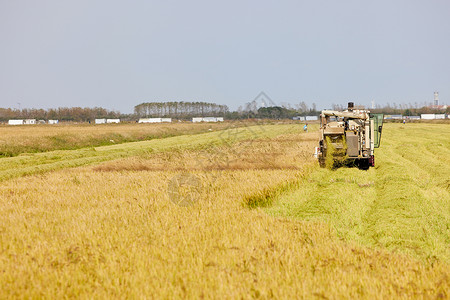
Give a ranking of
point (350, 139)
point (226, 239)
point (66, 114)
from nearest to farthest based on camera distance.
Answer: point (226, 239)
point (350, 139)
point (66, 114)

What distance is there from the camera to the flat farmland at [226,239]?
16.9ft

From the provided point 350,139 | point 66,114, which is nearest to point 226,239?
point 350,139

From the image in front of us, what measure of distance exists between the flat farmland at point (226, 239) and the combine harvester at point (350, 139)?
13.8 feet

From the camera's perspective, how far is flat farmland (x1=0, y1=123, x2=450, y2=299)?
5141 millimetres

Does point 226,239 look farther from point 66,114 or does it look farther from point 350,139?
point 66,114

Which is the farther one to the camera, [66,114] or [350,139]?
[66,114]

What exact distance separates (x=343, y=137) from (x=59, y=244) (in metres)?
14.2

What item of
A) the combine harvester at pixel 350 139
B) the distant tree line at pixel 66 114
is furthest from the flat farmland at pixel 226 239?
the distant tree line at pixel 66 114

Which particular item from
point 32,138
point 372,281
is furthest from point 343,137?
point 32,138

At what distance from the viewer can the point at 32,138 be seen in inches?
1550

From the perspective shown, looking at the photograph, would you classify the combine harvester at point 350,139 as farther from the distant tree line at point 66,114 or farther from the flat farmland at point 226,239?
the distant tree line at point 66,114

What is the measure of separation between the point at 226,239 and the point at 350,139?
12.6m

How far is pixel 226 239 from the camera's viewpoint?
22.8 feet

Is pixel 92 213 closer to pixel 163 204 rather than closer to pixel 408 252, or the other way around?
pixel 163 204
